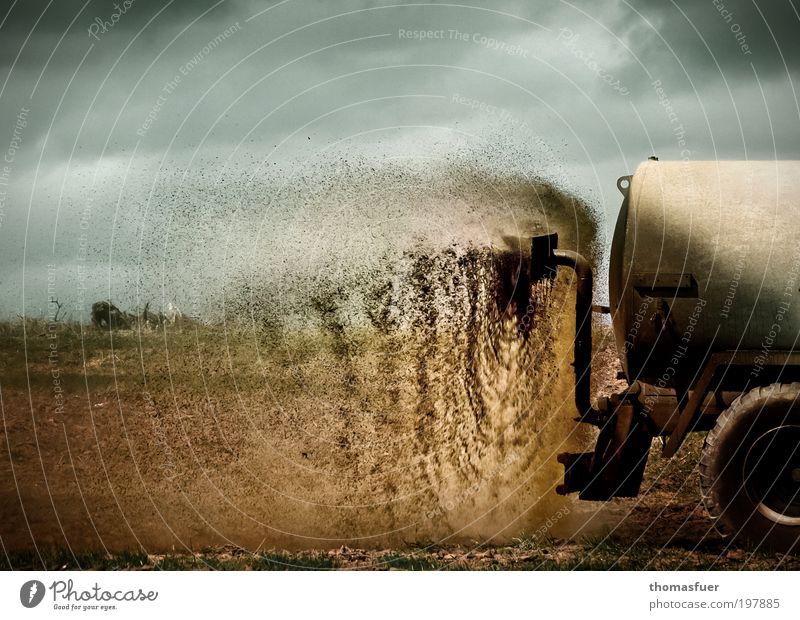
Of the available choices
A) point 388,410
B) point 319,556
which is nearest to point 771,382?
point 319,556

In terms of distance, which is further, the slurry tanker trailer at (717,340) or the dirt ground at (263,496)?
the dirt ground at (263,496)

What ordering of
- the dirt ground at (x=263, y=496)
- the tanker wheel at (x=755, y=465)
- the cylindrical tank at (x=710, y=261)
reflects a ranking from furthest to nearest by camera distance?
the dirt ground at (x=263, y=496), the cylindrical tank at (x=710, y=261), the tanker wheel at (x=755, y=465)

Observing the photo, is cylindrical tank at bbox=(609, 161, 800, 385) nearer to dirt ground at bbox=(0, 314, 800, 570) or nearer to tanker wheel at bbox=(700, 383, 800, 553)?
tanker wheel at bbox=(700, 383, 800, 553)

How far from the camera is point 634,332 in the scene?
295 inches

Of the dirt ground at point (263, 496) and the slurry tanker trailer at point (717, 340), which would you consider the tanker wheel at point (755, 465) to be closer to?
the slurry tanker trailer at point (717, 340)

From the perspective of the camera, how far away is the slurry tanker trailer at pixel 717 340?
688 centimetres

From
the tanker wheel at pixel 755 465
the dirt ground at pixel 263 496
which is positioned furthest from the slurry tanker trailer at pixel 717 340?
the dirt ground at pixel 263 496

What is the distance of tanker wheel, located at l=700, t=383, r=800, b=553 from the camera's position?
6820 millimetres

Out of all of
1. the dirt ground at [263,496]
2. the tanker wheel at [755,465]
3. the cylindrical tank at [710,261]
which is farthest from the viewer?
the dirt ground at [263,496]

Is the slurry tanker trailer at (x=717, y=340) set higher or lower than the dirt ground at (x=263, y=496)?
higher

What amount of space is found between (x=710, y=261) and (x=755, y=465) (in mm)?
1741

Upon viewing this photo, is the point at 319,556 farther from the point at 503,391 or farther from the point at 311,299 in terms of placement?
the point at 311,299

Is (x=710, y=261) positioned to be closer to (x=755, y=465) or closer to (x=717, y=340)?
(x=717, y=340)

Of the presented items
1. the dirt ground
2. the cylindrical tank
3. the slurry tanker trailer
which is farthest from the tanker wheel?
the cylindrical tank
